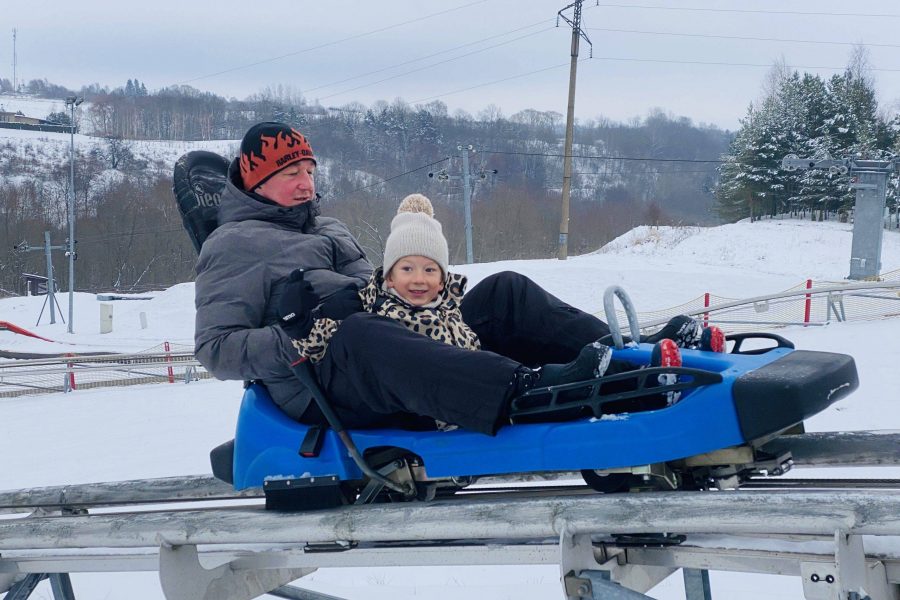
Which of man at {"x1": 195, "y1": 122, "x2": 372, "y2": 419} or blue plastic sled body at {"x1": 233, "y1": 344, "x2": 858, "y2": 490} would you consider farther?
man at {"x1": 195, "y1": 122, "x2": 372, "y2": 419}

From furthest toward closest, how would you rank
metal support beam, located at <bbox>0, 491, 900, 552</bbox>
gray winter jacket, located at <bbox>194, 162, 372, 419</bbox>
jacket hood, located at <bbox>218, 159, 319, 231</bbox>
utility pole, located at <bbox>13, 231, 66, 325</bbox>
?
utility pole, located at <bbox>13, 231, 66, 325</bbox>
jacket hood, located at <bbox>218, 159, 319, 231</bbox>
gray winter jacket, located at <bbox>194, 162, 372, 419</bbox>
metal support beam, located at <bbox>0, 491, 900, 552</bbox>

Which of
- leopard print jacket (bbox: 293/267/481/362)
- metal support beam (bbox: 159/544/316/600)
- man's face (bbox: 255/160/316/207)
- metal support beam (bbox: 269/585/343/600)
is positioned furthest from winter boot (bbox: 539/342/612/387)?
metal support beam (bbox: 269/585/343/600)

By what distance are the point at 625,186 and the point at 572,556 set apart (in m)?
80.7

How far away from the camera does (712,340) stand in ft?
8.48

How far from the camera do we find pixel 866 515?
1.86 metres

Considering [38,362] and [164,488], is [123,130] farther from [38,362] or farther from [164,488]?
[164,488]

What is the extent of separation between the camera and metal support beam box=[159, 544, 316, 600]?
8.92 ft

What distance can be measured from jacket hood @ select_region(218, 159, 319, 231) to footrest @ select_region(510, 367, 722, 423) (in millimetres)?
1324

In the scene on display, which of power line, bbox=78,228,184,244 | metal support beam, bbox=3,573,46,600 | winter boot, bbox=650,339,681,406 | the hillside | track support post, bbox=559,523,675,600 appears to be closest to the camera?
track support post, bbox=559,523,675,600

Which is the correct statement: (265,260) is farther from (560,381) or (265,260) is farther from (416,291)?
(560,381)

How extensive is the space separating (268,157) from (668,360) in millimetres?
1781

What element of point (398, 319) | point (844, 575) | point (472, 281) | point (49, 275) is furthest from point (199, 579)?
point (49, 275)

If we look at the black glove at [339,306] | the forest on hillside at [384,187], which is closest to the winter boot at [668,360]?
the black glove at [339,306]

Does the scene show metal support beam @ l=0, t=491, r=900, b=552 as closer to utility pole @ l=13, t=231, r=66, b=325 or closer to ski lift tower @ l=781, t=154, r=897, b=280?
ski lift tower @ l=781, t=154, r=897, b=280
